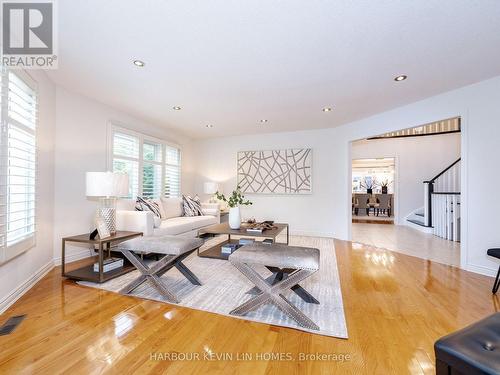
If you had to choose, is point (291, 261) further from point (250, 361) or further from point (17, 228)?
point (17, 228)

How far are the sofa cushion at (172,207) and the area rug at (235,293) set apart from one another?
1.49 metres

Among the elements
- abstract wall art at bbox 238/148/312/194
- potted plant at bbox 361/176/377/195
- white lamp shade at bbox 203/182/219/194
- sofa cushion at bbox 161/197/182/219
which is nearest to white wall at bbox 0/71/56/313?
sofa cushion at bbox 161/197/182/219

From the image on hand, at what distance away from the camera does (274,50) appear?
2.27 metres

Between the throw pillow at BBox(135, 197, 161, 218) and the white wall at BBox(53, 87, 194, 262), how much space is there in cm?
61

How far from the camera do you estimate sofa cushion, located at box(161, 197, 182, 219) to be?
4.53 meters

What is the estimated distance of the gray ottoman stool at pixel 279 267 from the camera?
177 cm

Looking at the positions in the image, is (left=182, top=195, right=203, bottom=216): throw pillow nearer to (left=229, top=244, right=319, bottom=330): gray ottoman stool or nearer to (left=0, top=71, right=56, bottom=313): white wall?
(left=0, top=71, right=56, bottom=313): white wall

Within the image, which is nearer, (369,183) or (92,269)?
(92,269)

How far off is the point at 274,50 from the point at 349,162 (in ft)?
11.0

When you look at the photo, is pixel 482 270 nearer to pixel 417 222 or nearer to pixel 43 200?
pixel 417 222

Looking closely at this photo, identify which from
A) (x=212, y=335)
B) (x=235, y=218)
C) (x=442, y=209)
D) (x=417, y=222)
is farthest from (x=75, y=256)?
(x=417, y=222)

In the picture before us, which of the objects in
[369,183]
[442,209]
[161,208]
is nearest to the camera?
[161,208]

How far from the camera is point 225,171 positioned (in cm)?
620

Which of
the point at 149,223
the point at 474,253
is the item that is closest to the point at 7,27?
the point at 149,223
